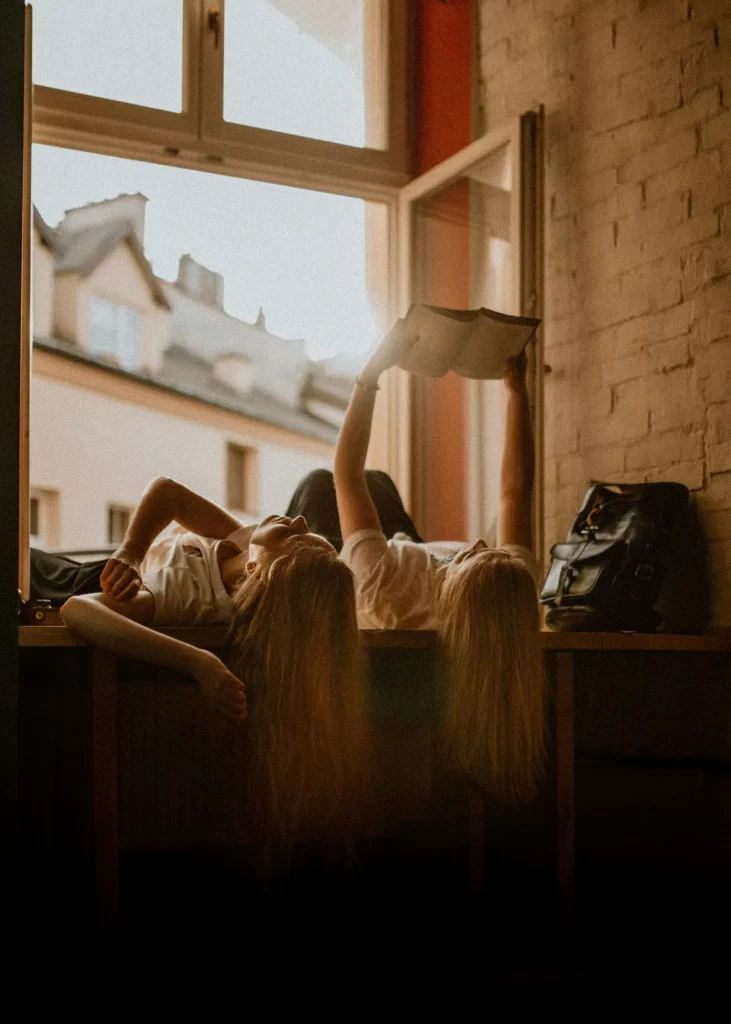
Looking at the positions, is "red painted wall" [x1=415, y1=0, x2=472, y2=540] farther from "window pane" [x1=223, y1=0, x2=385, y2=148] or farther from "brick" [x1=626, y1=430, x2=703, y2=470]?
"brick" [x1=626, y1=430, x2=703, y2=470]

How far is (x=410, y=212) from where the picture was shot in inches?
164

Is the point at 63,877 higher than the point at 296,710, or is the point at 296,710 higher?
→ the point at 296,710

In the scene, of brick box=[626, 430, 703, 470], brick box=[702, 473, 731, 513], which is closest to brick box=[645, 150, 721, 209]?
brick box=[626, 430, 703, 470]

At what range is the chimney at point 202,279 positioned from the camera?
14.0 ft

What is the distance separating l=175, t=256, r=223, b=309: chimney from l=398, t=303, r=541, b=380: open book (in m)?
1.50

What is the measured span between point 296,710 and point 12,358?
50.1 inches

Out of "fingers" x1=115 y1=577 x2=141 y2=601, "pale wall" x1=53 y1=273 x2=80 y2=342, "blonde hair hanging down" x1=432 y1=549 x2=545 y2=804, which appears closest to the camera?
"fingers" x1=115 y1=577 x2=141 y2=601

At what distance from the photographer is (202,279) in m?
4.45

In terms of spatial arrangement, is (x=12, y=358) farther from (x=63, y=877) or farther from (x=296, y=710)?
(x=63, y=877)

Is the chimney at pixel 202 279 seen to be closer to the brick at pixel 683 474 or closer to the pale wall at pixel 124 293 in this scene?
the brick at pixel 683 474

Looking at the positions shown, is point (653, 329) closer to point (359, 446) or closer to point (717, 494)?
point (717, 494)

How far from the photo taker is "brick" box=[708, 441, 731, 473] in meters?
2.95

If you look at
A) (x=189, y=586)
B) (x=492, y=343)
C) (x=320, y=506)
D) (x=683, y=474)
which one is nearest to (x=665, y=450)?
(x=683, y=474)

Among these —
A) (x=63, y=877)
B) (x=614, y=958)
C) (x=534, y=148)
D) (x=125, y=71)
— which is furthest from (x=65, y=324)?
(x=614, y=958)
